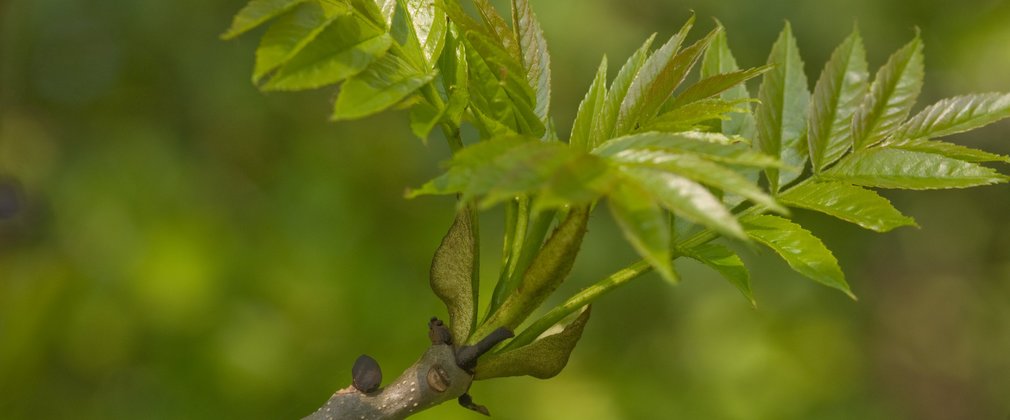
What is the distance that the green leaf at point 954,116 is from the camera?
0.84m

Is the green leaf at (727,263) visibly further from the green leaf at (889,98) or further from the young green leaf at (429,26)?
the young green leaf at (429,26)

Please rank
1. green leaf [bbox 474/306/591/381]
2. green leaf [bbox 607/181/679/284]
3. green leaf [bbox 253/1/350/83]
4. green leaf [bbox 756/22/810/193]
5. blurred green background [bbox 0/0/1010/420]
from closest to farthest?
green leaf [bbox 607/181/679/284] < green leaf [bbox 253/1/350/83] < green leaf [bbox 474/306/591/381] < green leaf [bbox 756/22/810/193] < blurred green background [bbox 0/0/1010/420]

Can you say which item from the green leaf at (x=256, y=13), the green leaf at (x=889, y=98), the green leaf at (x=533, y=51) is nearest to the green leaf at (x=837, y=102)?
the green leaf at (x=889, y=98)

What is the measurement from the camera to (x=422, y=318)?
207 centimetres

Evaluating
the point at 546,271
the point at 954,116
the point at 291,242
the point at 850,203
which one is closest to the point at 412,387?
the point at 546,271

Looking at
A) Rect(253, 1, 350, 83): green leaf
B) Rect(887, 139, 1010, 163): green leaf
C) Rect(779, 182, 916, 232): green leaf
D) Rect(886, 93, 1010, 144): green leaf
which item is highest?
Rect(253, 1, 350, 83): green leaf

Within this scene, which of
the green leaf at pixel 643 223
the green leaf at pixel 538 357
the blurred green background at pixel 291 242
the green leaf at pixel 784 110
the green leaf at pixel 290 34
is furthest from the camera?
the blurred green background at pixel 291 242

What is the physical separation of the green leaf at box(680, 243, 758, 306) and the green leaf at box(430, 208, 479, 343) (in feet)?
0.59

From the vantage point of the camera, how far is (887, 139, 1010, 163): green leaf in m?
0.81

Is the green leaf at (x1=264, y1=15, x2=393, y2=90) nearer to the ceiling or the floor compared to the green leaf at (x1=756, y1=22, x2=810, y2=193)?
nearer to the ceiling

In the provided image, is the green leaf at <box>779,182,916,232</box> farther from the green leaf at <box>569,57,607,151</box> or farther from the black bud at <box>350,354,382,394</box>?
the black bud at <box>350,354,382,394</box>

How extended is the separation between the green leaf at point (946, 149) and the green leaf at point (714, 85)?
5.7 inches

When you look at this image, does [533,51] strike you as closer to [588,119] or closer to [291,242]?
[588,119]

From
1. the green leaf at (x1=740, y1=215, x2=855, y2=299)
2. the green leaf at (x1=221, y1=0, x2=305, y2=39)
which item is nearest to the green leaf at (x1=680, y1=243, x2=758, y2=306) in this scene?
the green leaf at (x1=740, y1=215, x2=855, y2=299)
